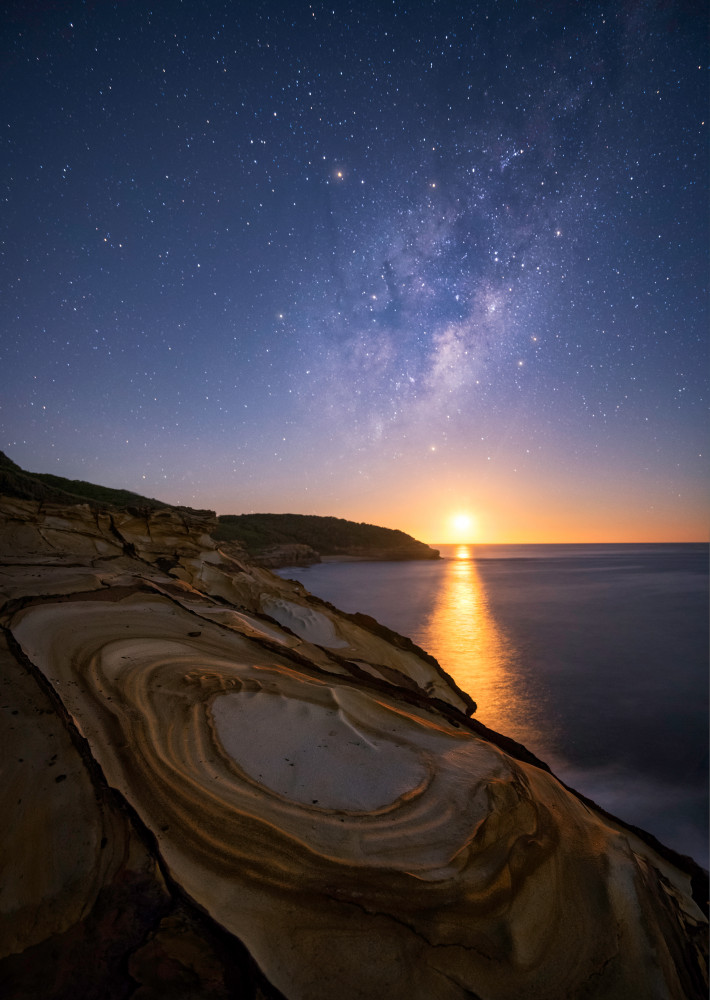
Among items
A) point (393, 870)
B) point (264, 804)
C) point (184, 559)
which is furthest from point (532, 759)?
point (184, 559)

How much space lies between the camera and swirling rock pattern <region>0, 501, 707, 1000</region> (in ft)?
5.54

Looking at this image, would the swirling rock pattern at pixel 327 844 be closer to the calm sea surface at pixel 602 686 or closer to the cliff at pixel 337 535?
the calm sea surface at pixel 602 686

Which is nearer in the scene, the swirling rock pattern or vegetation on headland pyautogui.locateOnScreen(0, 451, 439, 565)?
the swirling rock pattern

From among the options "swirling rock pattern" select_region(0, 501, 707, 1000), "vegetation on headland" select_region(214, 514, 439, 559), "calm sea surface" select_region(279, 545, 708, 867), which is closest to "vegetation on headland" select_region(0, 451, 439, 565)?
"vegetation on headland" select_region(214, 514, 439, 559)

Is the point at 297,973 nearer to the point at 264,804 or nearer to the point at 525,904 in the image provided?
the point at 264,804

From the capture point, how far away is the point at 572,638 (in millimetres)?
14562

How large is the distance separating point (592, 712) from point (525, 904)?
26.9 ft

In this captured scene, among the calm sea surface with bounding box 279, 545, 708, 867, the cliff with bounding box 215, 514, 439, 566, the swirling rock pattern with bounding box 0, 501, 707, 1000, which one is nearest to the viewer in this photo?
the swirling rock pattern with bounding box 0, 501, 707, 1000

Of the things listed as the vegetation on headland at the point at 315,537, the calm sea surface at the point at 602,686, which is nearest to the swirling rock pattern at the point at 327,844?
the calm sea surface at the point at 602,686

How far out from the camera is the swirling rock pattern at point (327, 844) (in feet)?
5.54

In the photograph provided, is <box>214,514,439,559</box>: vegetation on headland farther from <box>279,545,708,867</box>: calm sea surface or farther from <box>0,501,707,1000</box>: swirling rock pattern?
<box>0,501,707,1000</box>: swirling rock pattern

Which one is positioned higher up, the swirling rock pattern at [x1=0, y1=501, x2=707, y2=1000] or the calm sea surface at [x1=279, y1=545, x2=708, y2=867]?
the swirling rock pattern at [x1=0, y1=501, x2=707, y2=1000]

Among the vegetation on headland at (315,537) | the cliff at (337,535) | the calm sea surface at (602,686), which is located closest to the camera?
the calm sea surface at (602,686)

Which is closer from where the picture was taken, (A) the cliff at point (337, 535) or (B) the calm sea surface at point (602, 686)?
(B) the calm sea surface at point (602, 686)
